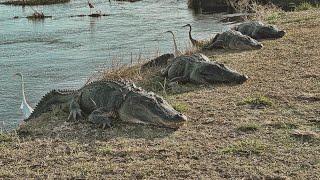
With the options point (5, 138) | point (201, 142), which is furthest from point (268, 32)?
point (5, 138)

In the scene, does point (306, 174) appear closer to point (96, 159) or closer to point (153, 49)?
point (96, 159)

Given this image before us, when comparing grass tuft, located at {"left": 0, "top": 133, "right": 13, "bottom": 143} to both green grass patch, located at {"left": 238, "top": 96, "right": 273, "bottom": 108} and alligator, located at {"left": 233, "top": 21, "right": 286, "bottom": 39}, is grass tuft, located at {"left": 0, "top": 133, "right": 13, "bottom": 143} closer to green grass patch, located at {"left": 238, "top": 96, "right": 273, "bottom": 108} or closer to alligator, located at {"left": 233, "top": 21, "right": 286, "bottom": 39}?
green grass patch, located at {"left": 238, "top": 96, "right": 273, "bottom": 108}

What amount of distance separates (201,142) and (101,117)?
133 centimetres

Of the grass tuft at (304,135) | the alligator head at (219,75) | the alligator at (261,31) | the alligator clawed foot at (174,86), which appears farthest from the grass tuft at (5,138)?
the alligator at (261,31)

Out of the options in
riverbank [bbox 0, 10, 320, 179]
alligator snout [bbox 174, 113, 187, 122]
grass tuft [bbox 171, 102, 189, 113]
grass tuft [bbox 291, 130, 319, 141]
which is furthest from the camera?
grass tuft [bbox 171, 102, 189, 113]

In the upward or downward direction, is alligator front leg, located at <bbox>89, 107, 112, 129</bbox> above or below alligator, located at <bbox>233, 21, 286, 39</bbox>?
below

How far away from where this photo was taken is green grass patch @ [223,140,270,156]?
4852 mm

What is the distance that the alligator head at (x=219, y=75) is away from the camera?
7719 millimetres

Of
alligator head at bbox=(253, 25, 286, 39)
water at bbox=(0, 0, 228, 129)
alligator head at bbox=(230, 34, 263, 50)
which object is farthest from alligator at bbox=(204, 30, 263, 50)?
water at bbox=(0, 0, 228, 129)

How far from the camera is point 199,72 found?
7969 millimetres

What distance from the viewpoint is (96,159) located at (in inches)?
191

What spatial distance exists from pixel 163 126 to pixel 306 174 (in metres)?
1.85

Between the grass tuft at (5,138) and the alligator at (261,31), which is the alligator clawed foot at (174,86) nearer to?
the grass tuft at (5,138)

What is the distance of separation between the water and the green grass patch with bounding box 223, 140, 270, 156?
3.80m
